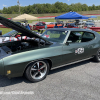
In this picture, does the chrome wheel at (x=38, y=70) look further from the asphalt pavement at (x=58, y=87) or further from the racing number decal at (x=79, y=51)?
the racing number decal at (x=79, y=51)

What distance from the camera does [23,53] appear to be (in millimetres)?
2812

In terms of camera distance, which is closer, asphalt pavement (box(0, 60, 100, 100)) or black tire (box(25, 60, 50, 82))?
asphalt pavement (box(0, 60, 100, 100))

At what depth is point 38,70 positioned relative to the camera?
10.3ft

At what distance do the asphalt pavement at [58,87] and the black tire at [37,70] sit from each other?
0.45 ft

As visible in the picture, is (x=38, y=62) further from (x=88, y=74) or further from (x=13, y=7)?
(x=13, y=7)

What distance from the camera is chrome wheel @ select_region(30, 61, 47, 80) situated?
10.1ft

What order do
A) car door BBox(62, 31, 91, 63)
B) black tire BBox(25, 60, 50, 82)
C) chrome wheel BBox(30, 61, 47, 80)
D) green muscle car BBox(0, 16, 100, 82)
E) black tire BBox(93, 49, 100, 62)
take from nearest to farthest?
green muscle car BBox(0, 16, 100, 82) → black tire BBox(25, 60, 50, 82) → chrome wheel BBox(30, 61, 47, 80) → car door BBox(62, 31, 91, 63) → black tire BBox(93, 49, 100, 62)

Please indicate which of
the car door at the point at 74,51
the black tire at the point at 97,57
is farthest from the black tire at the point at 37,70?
the black tire at the point at 97,57

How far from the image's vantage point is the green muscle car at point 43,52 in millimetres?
2699

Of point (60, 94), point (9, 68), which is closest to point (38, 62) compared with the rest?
point (9, 68)

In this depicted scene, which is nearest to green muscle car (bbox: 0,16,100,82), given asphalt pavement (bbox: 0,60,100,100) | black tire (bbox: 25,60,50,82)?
black tire (bbox: 25,60,50,82)

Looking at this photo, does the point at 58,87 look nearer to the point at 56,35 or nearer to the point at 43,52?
the point at 43,52

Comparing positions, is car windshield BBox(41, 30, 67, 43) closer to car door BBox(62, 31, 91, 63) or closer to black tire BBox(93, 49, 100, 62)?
car door BBox(62, 31, 91, 63)

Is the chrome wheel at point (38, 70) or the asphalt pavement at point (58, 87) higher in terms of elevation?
the chrome wheel at point (38, 70)
